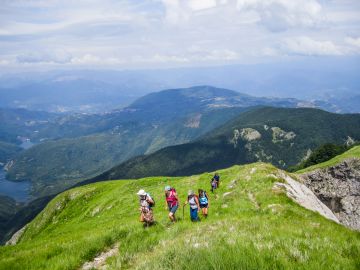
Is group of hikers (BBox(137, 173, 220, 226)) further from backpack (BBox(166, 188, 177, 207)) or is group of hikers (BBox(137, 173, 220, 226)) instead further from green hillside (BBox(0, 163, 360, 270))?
green hillside (BBox(0, 163, 360, 270))

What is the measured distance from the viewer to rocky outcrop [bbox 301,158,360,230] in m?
50.7

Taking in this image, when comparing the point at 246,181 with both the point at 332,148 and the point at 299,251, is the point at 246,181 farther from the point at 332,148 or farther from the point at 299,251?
the point at 332,148

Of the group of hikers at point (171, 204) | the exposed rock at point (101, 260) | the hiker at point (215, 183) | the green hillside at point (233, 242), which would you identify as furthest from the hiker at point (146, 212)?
the hiker at point (215, 183)

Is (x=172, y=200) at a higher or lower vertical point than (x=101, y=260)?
lower

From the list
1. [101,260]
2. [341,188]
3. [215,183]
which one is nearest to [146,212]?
[101,260]

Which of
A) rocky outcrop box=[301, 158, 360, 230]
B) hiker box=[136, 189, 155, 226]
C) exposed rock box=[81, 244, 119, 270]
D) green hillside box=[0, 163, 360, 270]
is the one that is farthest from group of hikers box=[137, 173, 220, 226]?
rocky outcrop box=[301, 158, 360, 230]

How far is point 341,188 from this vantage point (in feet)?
179

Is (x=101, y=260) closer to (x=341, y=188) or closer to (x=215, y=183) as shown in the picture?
→ (x=215, y=183)

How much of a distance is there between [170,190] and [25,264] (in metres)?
11.5

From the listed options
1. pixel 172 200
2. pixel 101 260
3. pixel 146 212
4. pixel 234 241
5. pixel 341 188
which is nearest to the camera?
pixel 234 241

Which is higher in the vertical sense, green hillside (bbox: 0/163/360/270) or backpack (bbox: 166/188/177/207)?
green hillside (bbox: 0/163/360/270)

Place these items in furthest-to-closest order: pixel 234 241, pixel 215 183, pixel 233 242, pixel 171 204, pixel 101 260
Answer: pixel 215 183, pixel 171 204, pixel 101 260, pixel 234 241, pixel 233 242

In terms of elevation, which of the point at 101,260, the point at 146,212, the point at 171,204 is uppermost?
the point at 101,260

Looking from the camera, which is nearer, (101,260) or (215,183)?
(101,260)
